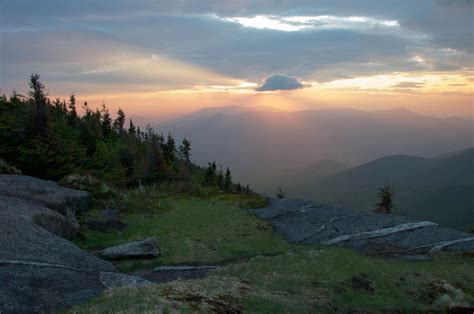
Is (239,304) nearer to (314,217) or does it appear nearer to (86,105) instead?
(314,217)

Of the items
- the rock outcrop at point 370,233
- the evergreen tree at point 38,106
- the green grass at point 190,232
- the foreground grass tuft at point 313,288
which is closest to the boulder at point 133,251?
the green grass at point 190,232

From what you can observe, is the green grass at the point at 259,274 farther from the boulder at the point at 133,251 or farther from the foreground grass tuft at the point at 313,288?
the boulder at the point at 133,251

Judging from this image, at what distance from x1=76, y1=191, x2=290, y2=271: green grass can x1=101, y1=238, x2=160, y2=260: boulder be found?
1.88 ft

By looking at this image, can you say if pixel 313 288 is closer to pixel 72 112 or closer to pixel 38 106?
pixel 38 106

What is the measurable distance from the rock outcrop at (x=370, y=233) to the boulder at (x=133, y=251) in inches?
505

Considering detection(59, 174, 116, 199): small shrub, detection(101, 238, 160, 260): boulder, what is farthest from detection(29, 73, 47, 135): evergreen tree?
detection(101, 238, 160, 260): boulder

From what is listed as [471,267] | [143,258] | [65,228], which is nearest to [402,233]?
[471,267]

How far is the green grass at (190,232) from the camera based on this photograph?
86.6 feet

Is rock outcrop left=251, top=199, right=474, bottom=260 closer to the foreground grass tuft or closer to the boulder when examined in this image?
the foreground grass tuft

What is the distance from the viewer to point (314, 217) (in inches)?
1531

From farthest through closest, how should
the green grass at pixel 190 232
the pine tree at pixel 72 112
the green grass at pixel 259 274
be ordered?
the pine tree at pixel 72 112
the green grass at pixel 190 232
the green grass at pixel 259 274

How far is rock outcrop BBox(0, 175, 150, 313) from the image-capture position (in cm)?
1324

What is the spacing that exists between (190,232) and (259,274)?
12881mm

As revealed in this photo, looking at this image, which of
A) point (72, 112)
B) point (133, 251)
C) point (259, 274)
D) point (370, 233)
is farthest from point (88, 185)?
point (72, 112)
